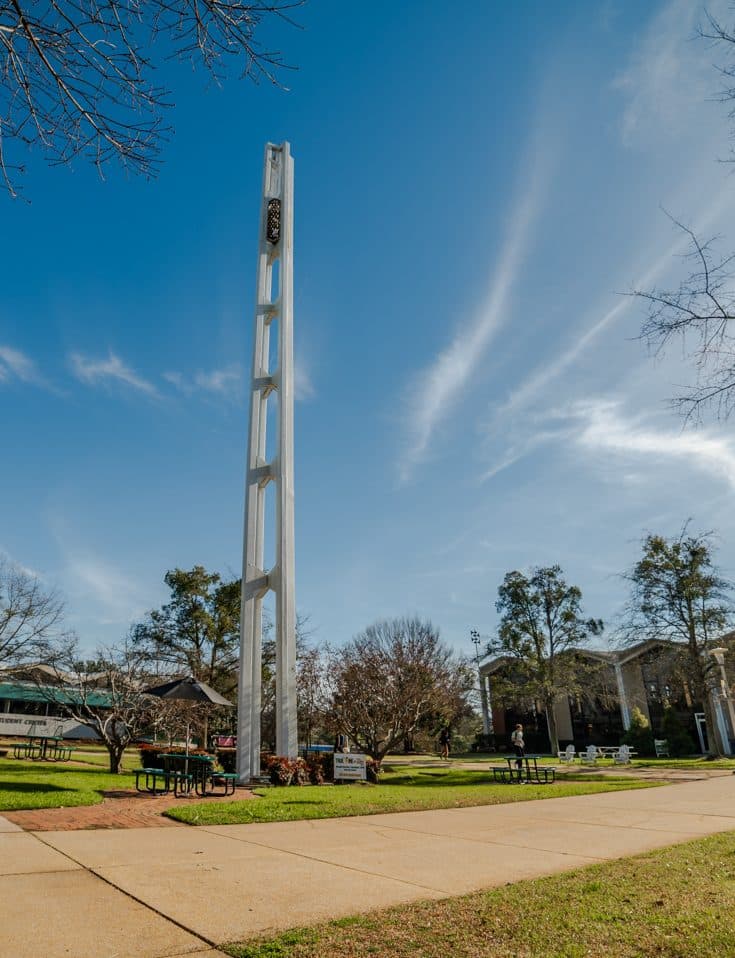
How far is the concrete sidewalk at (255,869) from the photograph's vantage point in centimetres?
395

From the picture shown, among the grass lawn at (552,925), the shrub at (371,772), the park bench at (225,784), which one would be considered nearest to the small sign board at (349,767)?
the shrub at (371,772)

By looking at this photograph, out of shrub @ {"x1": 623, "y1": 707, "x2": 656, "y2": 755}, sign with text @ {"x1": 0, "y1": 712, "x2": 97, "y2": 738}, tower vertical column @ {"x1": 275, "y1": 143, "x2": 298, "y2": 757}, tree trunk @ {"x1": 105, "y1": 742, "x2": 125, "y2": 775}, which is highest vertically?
tower vertical column @ {"x1": 275, "y1": 143, "x2": 298, "y2": 757}

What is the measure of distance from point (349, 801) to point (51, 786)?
245 inches

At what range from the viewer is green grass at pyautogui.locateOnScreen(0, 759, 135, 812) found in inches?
401

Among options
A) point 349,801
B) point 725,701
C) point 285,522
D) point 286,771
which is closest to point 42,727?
point 286,771

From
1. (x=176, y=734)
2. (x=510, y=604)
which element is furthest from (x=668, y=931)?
(x=510, y=604)

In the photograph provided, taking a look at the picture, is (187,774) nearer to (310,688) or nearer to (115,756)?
(115,756)

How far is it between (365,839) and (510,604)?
3080 cm

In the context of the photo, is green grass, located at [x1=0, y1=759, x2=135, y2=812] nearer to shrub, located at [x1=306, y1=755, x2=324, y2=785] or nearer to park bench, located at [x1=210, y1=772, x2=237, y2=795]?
park bench, located at [x1=210, y1=772, x2=237, y2=795]

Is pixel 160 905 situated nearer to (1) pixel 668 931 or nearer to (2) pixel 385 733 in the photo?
(1) pixel 668 931

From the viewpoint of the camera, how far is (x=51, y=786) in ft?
42.9

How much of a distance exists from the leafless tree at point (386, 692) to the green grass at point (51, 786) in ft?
26.8

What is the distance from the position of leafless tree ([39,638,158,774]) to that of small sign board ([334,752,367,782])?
18.5ft

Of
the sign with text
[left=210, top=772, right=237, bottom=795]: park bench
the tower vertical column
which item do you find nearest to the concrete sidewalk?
[left=210, top=772, right=237, bottom=795]: park bench
